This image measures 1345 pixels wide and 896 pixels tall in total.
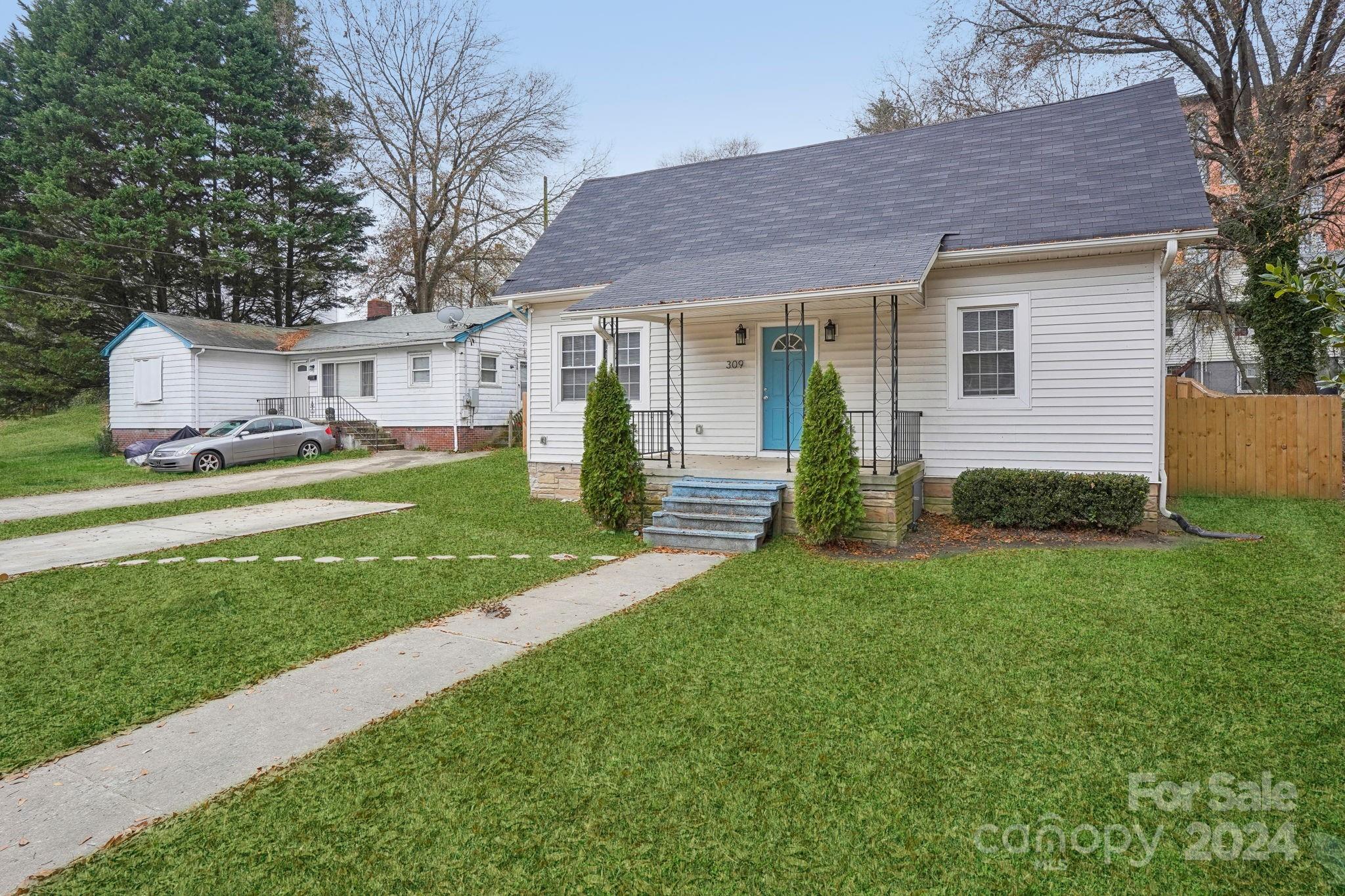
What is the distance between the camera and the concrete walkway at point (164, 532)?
7.56 metres

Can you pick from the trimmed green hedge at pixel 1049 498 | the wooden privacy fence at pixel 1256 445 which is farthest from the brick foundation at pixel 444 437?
the wooden privacy fence at pixel 1256 445

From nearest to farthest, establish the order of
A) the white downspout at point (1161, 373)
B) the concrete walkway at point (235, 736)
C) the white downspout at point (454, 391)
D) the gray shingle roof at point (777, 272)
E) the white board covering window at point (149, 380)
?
1. the concrete walkway at point (235, 736)
2. the gray shingle roof at point (777, 272)
3. the white downspout at point (1161, 373)
4. the white downspout at point (454, 391)
5. the white board covering window at point (149, 380)

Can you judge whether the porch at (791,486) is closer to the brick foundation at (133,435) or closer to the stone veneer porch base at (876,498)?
the stone veneer porch base at (876,498)

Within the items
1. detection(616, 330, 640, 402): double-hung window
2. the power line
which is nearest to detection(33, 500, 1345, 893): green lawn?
detection(616, 330, 640, 402): double-hung window

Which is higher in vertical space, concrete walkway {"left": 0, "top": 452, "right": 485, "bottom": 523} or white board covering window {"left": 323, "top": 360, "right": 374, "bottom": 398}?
white board covering window {"left": 323, "top": 360, "right": 374, "bottom": 398}

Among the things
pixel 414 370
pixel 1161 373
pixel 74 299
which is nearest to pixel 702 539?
pixel 1161 373

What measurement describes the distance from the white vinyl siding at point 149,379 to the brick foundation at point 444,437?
667 cm

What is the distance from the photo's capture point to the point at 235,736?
11.1ft

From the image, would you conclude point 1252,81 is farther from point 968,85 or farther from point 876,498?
point 876,498

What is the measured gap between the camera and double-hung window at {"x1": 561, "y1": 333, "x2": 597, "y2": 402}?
37.4 ft

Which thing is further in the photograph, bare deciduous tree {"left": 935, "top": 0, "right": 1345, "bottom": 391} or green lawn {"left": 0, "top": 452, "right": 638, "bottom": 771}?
bare deciduous tree {"left": 935, "top": 0, "right": 1345, "bottom": 391}

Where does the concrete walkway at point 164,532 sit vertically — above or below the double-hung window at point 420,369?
below

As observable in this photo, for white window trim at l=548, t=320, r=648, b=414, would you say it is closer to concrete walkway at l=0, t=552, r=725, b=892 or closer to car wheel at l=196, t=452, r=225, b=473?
concrete walkway at l=0, t=552, r=725, b=892

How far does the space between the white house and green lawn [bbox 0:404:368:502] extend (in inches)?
379
